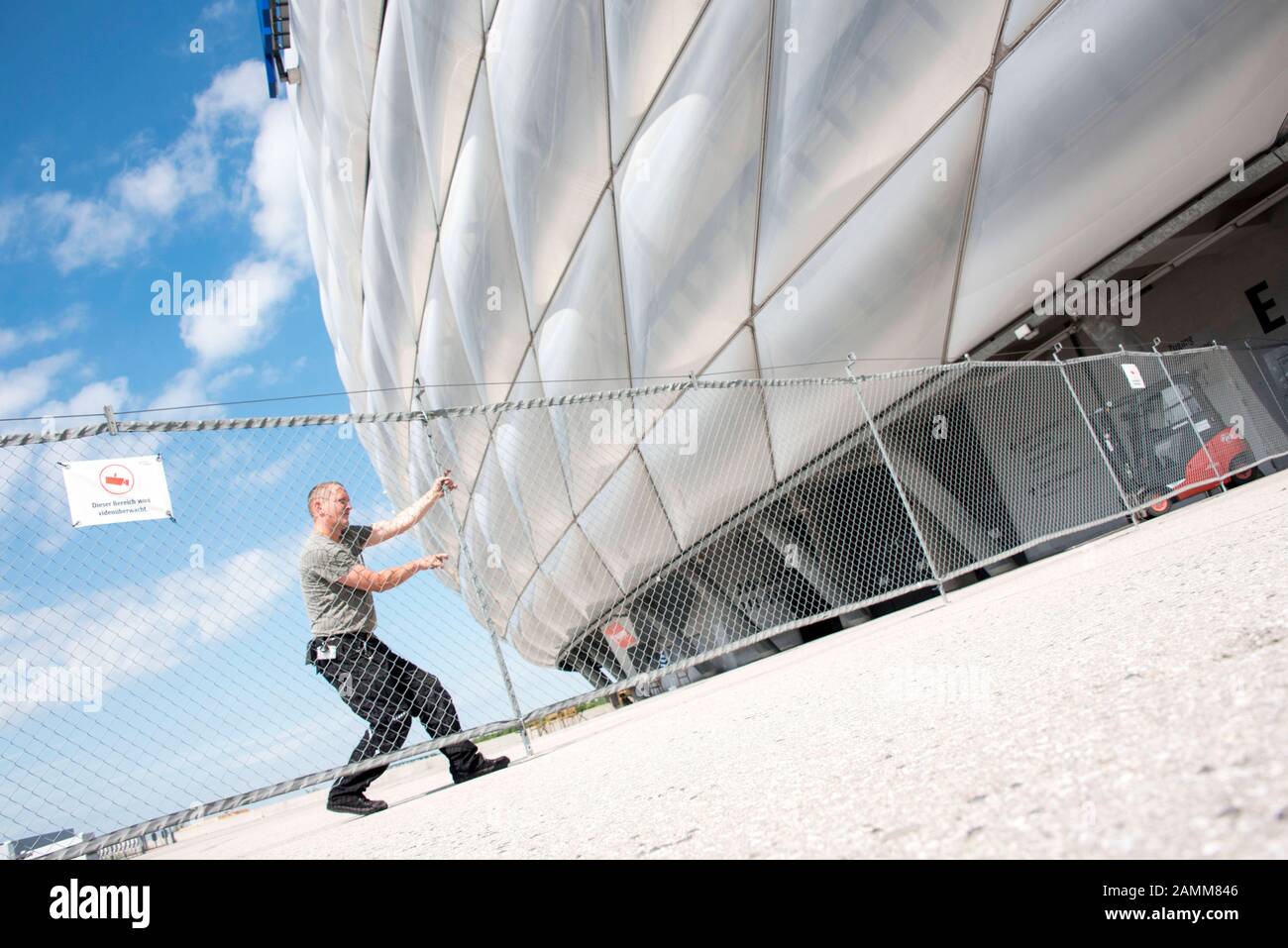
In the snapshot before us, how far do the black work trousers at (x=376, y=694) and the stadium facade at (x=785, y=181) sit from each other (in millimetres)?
2351

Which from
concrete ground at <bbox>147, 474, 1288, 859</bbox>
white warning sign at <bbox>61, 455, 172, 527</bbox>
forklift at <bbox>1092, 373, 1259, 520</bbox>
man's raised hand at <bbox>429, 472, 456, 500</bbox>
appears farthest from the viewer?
forklift at <bbox>1092, 373, 1259, 520</bbox>

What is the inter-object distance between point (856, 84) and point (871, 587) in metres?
5.83

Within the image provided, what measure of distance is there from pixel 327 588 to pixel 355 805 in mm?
850

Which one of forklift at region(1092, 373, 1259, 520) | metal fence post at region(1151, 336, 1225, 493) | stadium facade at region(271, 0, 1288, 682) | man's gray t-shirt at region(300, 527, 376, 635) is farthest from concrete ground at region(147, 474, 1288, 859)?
metal fence post at region(1151, 336, 1225, 493)

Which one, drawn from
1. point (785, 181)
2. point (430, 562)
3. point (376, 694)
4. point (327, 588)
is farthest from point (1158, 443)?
point (327, 588)

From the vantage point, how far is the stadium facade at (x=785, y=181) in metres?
5.92

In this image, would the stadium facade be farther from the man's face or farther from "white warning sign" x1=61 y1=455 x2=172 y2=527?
"white warning sign" x1=61 y1=455 x2=172 y2=527

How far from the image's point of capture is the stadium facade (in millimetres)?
5922

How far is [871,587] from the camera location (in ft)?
32.4

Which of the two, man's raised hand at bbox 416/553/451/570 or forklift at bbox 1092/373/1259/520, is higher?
man's raised hand at bbox 416/553/451/570
